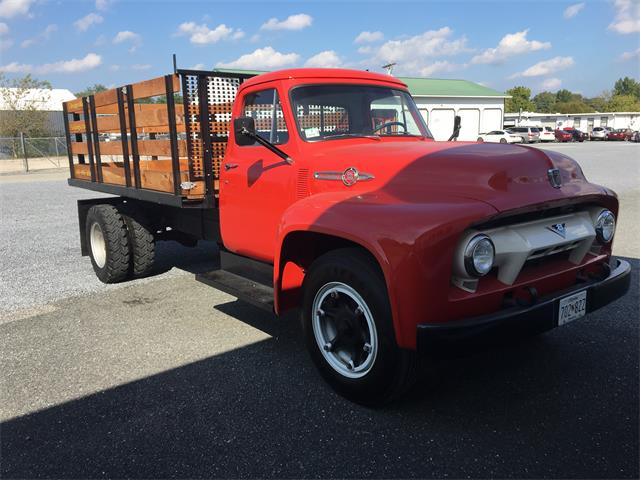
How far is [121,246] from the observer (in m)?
6.11

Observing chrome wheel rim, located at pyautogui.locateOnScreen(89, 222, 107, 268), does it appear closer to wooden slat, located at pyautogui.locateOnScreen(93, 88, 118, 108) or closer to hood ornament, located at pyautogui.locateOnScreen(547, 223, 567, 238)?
wooden slat, located at pyautogui.locateOnScreen(93, 88, 118, 108)

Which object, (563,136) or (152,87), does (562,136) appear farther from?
(152,87)

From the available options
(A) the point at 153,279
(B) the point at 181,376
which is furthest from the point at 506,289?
(A) the point at 153,279

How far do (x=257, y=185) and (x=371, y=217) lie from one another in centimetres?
151

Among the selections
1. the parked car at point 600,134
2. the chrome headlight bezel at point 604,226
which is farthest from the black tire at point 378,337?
the parked car at point 600,134

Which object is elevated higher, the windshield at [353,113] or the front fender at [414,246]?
the windshield at [353,113]

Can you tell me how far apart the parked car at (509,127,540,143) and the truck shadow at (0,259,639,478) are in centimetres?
4601

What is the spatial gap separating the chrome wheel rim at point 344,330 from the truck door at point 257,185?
3.04 ft

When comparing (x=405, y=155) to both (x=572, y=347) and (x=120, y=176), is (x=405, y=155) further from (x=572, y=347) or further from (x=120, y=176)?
(x=120, y=176)

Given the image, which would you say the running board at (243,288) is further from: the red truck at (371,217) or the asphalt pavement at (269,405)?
the asphalt pavement at (269,405)

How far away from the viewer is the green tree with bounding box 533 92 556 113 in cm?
13725

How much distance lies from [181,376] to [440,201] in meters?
2.21

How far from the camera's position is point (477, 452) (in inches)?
109

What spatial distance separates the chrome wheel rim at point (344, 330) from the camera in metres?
3.11
